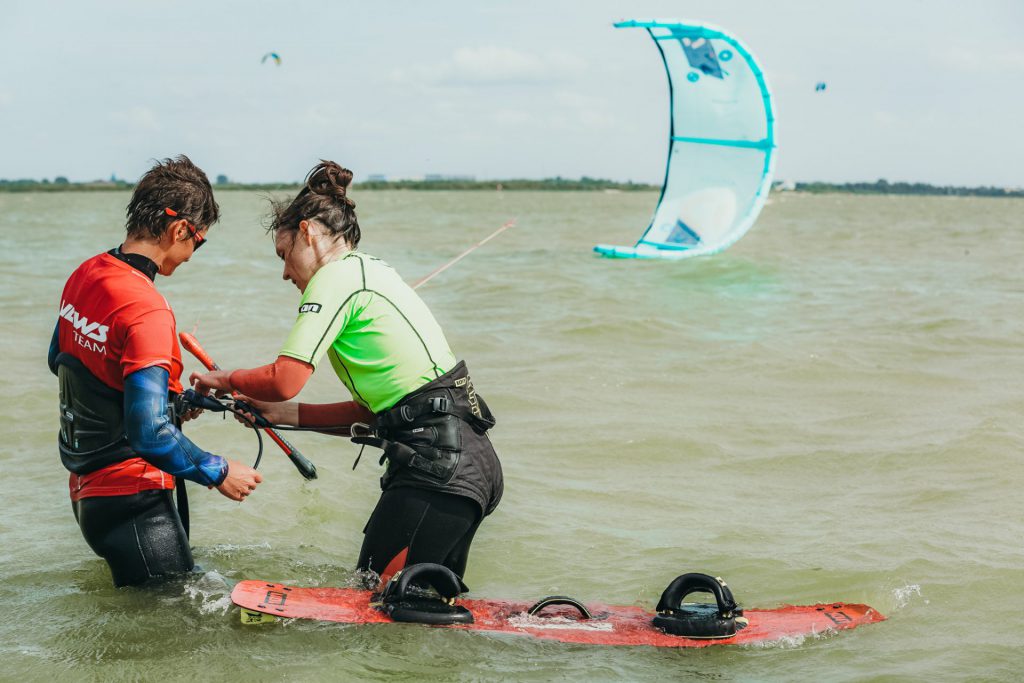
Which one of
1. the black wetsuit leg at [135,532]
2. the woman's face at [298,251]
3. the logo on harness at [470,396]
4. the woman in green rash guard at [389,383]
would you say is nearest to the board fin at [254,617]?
the black wetsuit leg at [135,532]

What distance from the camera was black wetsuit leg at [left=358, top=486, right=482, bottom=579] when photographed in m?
4.08

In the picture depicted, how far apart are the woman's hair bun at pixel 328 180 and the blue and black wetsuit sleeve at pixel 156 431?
2.93 feet

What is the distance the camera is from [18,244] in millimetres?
32594

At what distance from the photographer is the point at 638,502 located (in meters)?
7.33

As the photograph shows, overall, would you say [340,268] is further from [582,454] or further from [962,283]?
[962,283]

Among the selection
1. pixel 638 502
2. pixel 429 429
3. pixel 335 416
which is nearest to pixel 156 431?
pixel 335 416

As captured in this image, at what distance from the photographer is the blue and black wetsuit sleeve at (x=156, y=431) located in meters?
3.66

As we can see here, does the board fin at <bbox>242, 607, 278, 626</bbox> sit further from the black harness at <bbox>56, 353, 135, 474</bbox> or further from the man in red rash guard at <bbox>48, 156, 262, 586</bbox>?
the black harness at <bbox>56, 353, 135, 474</bbox>

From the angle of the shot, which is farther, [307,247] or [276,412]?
[276,412]

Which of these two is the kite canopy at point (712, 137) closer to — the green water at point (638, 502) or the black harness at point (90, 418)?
the green water at point (638, 502)

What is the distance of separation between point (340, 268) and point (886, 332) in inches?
482

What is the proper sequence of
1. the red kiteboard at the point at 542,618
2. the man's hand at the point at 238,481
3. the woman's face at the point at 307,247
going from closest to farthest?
the man's hand at the point at 238,481
the woman's face at the point at 307,247
the red kiteboard at the point at 542,618

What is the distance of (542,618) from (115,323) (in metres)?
2.14

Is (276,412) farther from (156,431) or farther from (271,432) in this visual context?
(156,431)
